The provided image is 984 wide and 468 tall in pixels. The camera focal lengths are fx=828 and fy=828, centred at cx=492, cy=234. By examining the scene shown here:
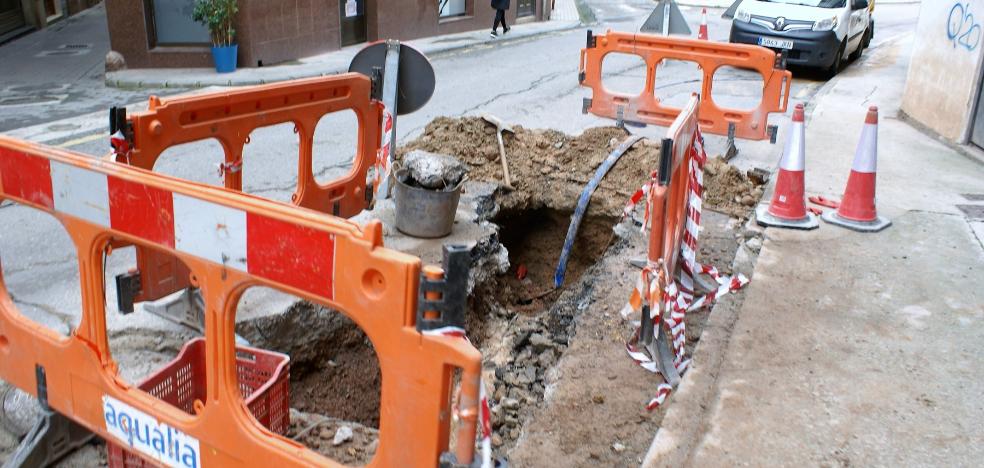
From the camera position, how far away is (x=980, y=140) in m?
9.05

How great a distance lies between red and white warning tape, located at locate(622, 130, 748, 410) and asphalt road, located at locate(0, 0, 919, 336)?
8.46 ft

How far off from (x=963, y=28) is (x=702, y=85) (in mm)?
3243

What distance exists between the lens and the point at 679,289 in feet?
16.8

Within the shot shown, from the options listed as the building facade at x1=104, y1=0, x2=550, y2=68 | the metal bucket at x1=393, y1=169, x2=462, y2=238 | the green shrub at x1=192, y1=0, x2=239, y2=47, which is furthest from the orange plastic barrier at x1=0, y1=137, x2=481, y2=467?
the building facade at x1=104, y1=0, x2=550, y2=68

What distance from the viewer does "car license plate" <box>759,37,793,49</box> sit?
15328 millimetres

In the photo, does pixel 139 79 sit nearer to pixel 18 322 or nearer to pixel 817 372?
pixel 18 322

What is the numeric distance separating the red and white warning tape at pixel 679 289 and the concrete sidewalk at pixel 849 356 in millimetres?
122

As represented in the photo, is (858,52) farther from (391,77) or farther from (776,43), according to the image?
(391,77)

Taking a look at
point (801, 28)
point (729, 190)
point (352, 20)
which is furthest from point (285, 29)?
point (729, 190)

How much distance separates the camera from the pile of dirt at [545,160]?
24.5ft

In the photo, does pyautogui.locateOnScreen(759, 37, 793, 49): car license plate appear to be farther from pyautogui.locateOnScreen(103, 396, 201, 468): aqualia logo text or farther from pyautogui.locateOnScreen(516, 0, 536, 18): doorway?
pyautogui.locateOnScreen(103, 396, 201, 468): aqualia logo text

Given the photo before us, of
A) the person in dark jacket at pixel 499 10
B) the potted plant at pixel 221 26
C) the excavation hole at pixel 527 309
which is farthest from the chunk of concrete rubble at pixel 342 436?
the person in dark jacket at pixel 499 10

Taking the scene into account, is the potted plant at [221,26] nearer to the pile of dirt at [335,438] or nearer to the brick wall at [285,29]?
the brick wall at [285,29]

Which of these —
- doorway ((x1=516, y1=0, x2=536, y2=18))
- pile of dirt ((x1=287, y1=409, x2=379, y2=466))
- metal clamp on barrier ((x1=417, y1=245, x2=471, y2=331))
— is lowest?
pile of dirt ((x1=287, y1=409, x2=379, y2=466))
